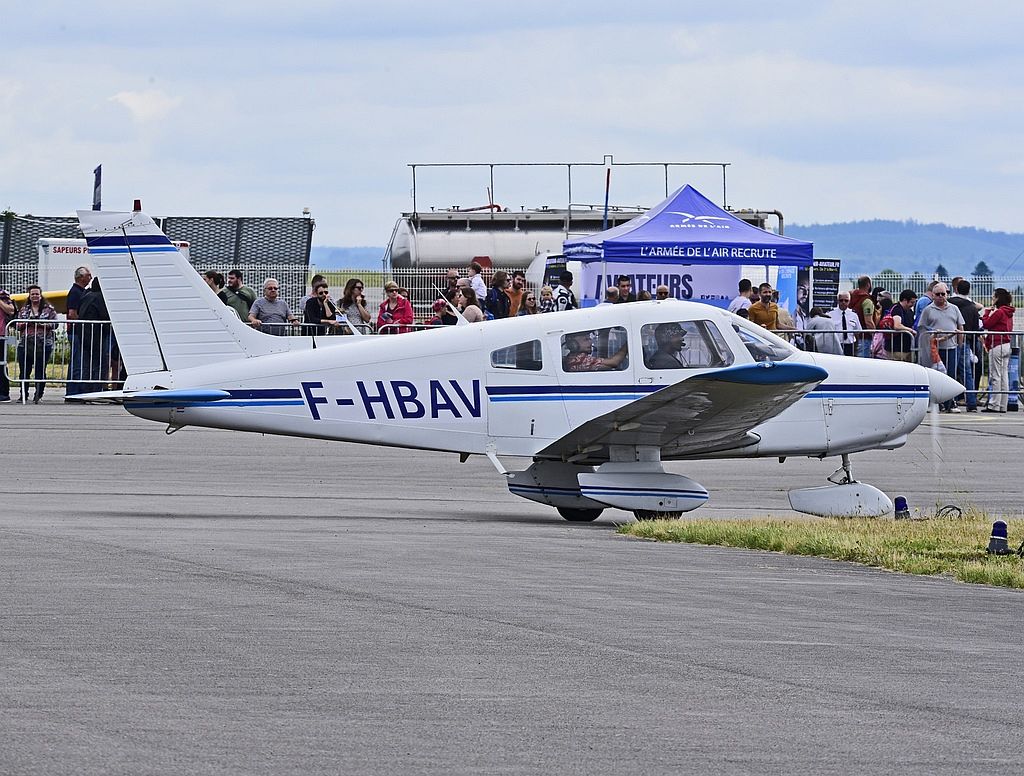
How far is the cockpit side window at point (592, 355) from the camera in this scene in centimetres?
1376

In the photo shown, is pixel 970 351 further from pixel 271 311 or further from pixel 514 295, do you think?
pixel 271 311

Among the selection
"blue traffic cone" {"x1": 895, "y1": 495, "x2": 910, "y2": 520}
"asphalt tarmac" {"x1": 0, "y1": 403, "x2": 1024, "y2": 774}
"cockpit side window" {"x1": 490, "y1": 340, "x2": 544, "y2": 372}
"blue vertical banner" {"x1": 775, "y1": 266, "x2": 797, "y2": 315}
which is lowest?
"asphalt tarmac" {"x1": 0, "y1": 403, "x2": 1024, "y2": 774}

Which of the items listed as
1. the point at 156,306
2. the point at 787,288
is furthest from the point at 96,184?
the point at 787,288

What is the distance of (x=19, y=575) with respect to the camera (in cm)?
940

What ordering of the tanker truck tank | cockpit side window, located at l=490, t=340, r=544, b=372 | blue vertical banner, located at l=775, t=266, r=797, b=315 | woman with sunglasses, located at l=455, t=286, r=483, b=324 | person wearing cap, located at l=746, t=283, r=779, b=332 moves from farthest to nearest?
the tanker truck tank
blue vertical banner, located at l=775, t=266, r=797, b=315
person wearing cap, located at l=746, t=283, r=779, b=332
woman with sunglasses, located at l=455, t=286, r=483, b=324
cockpit side window, located at l=490, t=340, r=544, b=372

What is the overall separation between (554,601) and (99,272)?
6.75 m

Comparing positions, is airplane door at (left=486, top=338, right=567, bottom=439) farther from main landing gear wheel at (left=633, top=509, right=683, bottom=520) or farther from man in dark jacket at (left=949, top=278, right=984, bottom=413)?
man in dark jacket at (left=949, top=278, right=984, bottom=413)

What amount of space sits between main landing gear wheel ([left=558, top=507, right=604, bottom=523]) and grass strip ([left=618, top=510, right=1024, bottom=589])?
1.18 metres

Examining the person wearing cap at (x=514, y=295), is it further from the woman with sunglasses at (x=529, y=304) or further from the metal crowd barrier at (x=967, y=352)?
the metal crowd barrier at (x=967, y=352)

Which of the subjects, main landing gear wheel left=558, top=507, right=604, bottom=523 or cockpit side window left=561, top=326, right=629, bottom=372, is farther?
main landing gear wheel left=558, top=507, right=604, bottom=523

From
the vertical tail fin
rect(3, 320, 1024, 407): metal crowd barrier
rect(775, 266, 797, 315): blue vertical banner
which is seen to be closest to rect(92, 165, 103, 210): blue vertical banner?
the vertical tail fin

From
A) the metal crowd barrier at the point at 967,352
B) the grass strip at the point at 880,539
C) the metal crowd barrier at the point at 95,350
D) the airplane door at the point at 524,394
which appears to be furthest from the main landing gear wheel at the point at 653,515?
the metal crowd barrier at the point at 95,350

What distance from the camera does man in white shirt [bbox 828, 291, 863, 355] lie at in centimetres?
2416

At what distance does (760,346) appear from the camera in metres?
13.8
